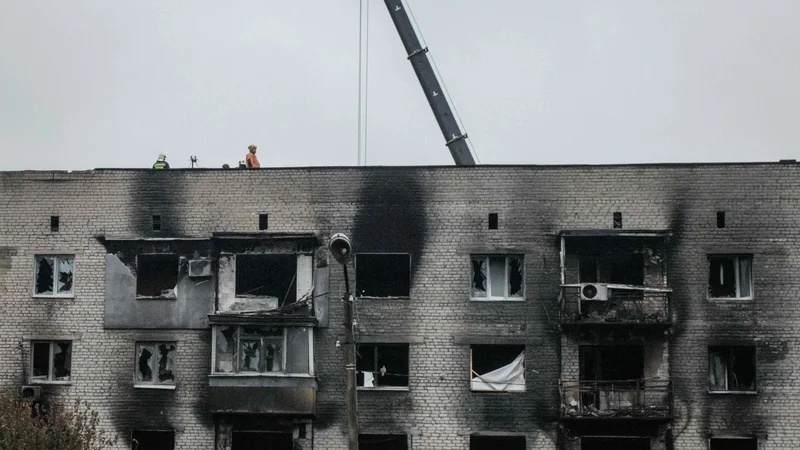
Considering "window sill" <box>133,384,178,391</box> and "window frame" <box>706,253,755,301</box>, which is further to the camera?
"window sill" <box>133,384,178,391</box>

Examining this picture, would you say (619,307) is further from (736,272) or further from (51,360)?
(51,360)

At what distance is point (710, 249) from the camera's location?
36062mm

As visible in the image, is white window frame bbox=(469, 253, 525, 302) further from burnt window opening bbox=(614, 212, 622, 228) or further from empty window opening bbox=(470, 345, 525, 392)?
burnt window opening bbox=(614, 212, 622, 228)

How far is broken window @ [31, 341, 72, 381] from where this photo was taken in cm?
3694

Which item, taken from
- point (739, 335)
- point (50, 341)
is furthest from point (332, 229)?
point (739, 335)

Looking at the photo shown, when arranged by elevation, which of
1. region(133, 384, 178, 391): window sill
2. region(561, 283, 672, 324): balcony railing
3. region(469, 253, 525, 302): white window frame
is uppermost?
region(469, 253, 525, 302): white window frame

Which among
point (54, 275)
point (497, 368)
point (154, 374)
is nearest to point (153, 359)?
point (154, 374)

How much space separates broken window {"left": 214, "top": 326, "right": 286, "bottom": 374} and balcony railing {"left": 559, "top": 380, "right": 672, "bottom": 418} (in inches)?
309

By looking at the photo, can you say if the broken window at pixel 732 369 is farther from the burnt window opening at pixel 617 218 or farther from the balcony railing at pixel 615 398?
the burnt window opening at pixel 617 218

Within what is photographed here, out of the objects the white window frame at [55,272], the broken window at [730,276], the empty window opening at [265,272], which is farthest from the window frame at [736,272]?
the white window frame at [55,272]

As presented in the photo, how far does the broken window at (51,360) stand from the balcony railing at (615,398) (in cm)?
1397

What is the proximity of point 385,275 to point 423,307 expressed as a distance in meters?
1.42

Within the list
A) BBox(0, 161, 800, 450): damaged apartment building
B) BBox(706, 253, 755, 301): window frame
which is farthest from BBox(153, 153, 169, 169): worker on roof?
BBox(706, 253, 755, 301): window frame

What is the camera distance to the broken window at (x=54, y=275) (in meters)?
37.3
